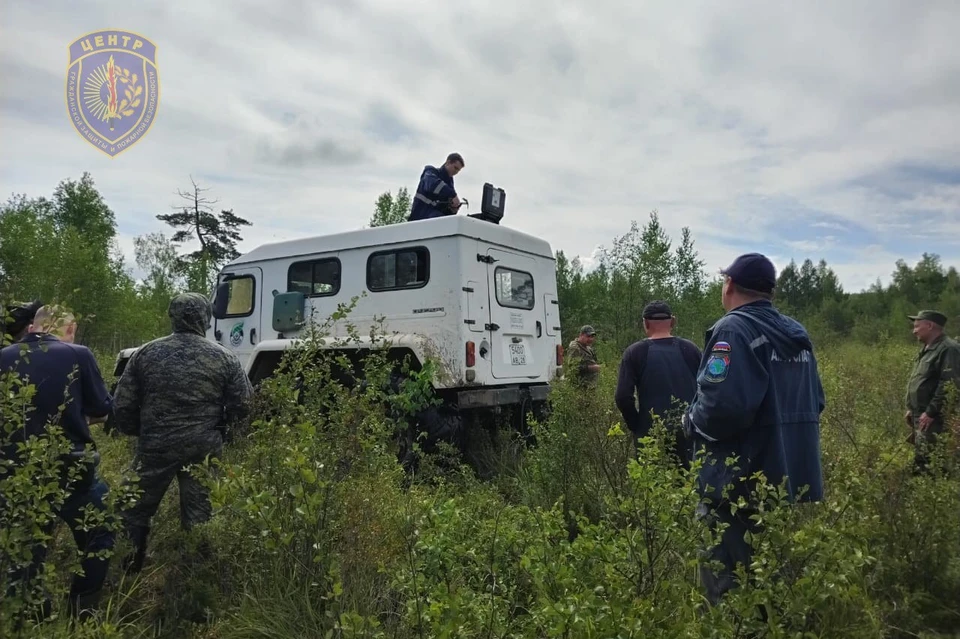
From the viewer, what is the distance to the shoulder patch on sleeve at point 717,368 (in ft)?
7.88

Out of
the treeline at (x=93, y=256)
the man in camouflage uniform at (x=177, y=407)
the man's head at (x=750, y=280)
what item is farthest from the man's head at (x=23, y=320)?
the treeline at (x=93, y=256)

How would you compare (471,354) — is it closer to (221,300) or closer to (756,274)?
(221,300)

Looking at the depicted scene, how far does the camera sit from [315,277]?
23.2 feet

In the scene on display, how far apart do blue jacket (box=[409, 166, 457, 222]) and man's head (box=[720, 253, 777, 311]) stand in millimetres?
4714

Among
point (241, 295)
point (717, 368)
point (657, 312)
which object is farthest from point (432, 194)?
point (717, 368)

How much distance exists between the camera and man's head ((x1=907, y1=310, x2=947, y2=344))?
5148 millimetres

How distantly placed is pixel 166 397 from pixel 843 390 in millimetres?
6910

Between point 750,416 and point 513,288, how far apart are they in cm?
466

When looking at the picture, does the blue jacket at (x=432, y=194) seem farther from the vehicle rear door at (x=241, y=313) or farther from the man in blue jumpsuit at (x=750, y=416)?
the man in blue jumpsuit at (x=750, y=416)

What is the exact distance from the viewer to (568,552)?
216cm

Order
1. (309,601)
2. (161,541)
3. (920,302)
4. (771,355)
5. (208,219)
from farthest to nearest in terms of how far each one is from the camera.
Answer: (920,302), (208,219), (161,541), (309,601), (771,355)

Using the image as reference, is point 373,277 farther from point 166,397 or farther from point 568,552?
point 568,552

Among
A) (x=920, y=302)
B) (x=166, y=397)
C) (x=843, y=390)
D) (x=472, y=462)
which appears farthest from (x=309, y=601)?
(x=920, y=302)

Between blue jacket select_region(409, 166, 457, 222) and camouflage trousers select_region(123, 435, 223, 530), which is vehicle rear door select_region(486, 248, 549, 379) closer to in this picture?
blue jacket select_region(409, 166, 457, 222)
